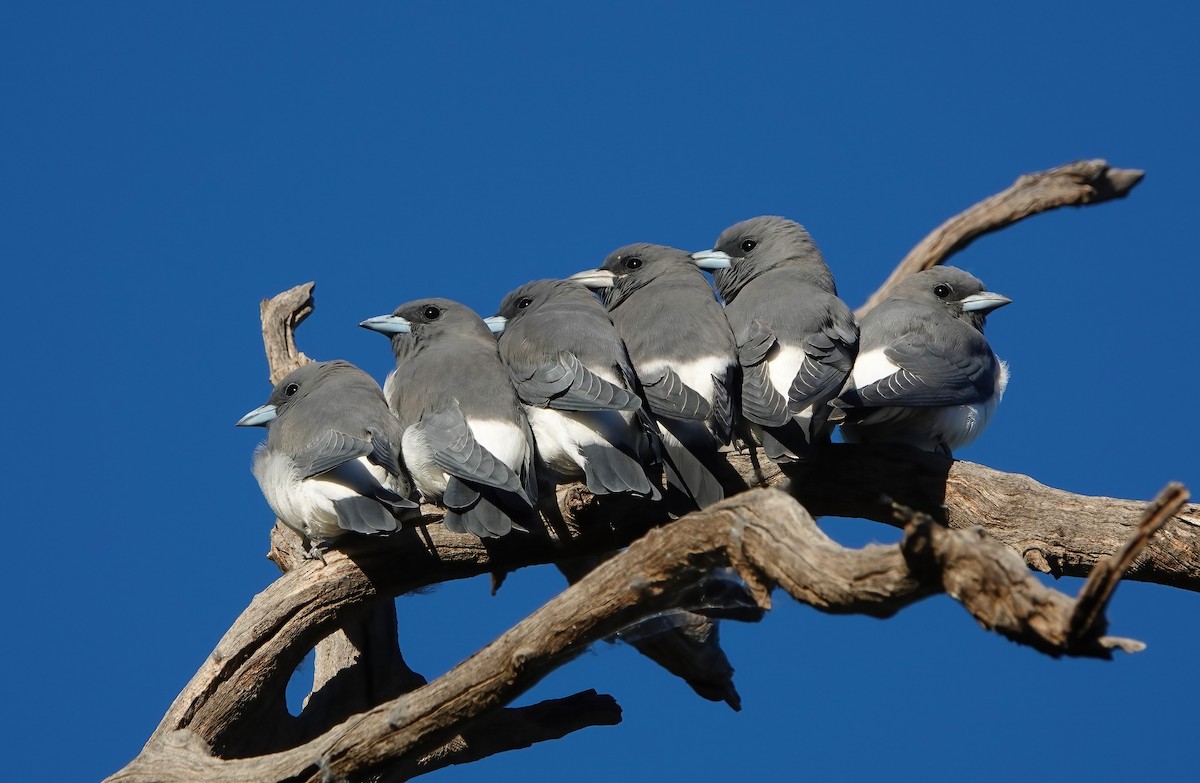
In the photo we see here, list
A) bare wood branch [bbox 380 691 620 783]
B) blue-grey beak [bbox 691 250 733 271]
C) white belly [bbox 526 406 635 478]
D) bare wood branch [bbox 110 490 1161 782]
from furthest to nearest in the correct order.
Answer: blue-grey beak [bbox 691 250 733 271], bare wood branch [bbox 380 691 620 783], white belly [bbox 526 406 635 478], bare wood branch [bbox 110 490 1161 782]

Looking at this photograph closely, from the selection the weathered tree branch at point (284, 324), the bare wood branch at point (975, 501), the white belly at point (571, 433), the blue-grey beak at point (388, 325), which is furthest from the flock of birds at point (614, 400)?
the weathered tree branch at point (284, 324)

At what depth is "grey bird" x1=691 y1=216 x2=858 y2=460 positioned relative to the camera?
5.67 metres

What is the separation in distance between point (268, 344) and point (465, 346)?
2.56m

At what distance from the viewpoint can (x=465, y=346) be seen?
6.55m

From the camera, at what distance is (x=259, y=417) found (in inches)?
266

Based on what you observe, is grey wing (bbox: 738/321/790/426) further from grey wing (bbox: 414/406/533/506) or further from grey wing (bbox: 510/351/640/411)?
grey wing (bbox: 414/406/533/506)

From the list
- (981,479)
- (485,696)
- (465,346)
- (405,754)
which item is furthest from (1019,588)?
(465,346)

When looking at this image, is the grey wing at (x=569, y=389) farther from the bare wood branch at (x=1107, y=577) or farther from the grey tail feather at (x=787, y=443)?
the bare wood branch at (x=1107, y=577)

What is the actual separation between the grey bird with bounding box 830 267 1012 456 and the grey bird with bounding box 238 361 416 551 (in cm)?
221

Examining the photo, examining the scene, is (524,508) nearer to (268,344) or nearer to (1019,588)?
(1019,588)

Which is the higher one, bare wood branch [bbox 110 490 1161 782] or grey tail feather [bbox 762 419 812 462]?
grey tail feather [bbox 762 419 812 462]

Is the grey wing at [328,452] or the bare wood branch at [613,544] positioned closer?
the grey wing at [328,452]

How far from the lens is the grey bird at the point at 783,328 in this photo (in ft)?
18.6

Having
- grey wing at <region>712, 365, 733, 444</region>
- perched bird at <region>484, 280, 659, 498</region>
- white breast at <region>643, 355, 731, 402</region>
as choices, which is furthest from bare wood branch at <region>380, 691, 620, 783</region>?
white breast at <region>643, 355, 731, 402</region>
